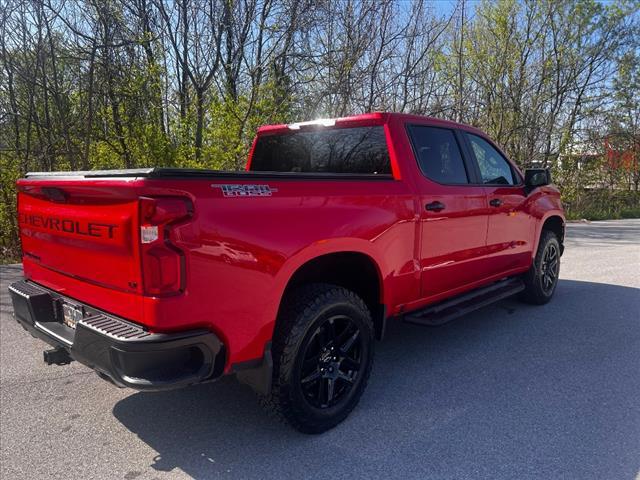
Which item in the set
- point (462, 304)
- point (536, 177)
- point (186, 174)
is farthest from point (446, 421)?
point (536, 177)

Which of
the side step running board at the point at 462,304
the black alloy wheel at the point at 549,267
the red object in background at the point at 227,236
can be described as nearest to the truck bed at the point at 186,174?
the red object in background at the point at 227,236

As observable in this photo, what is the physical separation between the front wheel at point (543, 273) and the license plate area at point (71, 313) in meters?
4.59

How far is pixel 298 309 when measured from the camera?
2766 mm

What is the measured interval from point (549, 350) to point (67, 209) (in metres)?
3.99

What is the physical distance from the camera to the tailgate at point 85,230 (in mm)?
2244

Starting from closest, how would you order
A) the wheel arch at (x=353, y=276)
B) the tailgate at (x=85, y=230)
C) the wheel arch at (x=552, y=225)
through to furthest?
the tailgate at (x=85, y=230), the wheel arch at (x=353, y=276), the wheel arch at (x=552, y=225)

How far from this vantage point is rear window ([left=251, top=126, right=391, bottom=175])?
3.73 m

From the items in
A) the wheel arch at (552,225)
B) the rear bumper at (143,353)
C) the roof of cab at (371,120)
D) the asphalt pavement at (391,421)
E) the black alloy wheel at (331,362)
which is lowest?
the asphalt pavement at (391,421)

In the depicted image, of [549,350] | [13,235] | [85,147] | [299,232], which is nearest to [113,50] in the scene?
[85,147]

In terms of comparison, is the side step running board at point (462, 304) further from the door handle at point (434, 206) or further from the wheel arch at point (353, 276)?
the door handle at point (434, 206)

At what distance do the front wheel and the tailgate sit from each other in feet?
14.9

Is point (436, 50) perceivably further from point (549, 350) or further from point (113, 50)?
point (549, 350)

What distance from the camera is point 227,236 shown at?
2.31 meters

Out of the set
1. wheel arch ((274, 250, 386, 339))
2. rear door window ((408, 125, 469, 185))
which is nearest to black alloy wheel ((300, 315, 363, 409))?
wheel arch ((274, 250, 386, 339))
